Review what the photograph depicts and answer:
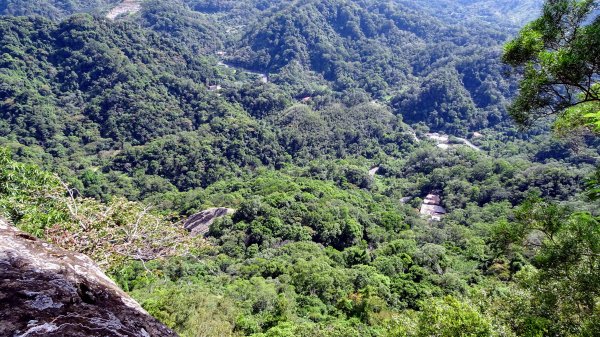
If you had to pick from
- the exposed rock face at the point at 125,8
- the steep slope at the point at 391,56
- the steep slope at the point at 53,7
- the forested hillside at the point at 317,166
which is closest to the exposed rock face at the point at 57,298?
the forested hillside at the point at 317,166

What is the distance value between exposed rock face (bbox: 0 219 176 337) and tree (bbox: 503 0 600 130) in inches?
279

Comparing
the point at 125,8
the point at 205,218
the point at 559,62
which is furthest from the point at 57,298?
the point at 125,8

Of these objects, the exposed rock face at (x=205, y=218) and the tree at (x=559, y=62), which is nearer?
the tree at (x=559, y=62)

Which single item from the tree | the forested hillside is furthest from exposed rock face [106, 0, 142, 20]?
the tree

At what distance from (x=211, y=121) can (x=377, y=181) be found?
38.5 m

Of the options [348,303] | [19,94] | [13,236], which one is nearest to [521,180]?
[348,303]

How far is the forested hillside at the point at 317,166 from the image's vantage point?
25.2ft

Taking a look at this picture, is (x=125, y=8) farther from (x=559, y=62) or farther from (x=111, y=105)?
(x=559, y=62)

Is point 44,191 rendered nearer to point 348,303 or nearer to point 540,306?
point 540,306

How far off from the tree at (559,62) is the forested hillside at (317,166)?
1.6 inches

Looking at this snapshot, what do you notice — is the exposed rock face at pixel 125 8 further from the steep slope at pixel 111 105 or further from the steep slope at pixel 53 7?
the steep slope at pixel 111 105

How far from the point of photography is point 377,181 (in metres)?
73.3

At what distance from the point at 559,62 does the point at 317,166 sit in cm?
6262

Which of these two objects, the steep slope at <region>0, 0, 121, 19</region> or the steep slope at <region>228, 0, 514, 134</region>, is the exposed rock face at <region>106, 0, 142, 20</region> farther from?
the steep slope at <region>228, 0, 514, 134</region>
